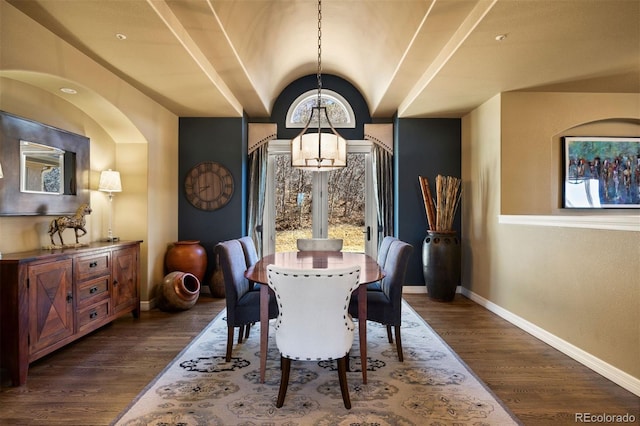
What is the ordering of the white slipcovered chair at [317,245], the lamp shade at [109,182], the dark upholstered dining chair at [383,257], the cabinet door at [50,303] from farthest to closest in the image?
the white slipcovered chair at [317,245] < the lamp shade at [109,182] < the dark upholstered dining chair at [383,257] < the cabinet door at [50,303]

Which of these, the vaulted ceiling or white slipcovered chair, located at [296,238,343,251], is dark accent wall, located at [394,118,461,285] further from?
white slipcovered chair, located at [296,238,343,251]

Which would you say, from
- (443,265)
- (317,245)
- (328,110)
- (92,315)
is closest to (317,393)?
(317,245)

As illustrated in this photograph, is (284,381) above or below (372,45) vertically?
below

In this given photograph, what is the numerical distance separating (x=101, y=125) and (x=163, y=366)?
2.87 m

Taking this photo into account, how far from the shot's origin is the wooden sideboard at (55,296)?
2.33 m

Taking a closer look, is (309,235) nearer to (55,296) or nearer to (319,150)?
(319,150)

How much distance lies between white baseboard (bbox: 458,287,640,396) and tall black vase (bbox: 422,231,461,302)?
563 millimetres

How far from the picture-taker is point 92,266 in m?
3.13

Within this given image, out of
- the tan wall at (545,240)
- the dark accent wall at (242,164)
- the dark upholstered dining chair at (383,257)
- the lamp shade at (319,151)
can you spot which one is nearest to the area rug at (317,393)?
the dark upholstered dining chair at (383,257)

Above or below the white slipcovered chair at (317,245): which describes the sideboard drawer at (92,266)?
below

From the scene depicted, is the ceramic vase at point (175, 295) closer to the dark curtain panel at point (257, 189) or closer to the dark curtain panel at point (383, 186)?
the dark curtain panel at point (257, 189)

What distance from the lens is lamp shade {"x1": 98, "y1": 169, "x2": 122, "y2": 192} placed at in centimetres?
370

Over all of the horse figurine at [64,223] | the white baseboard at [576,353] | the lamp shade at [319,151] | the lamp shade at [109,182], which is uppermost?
the lamp shade at [319,151]

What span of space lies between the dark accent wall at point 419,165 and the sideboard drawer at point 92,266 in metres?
3.77
